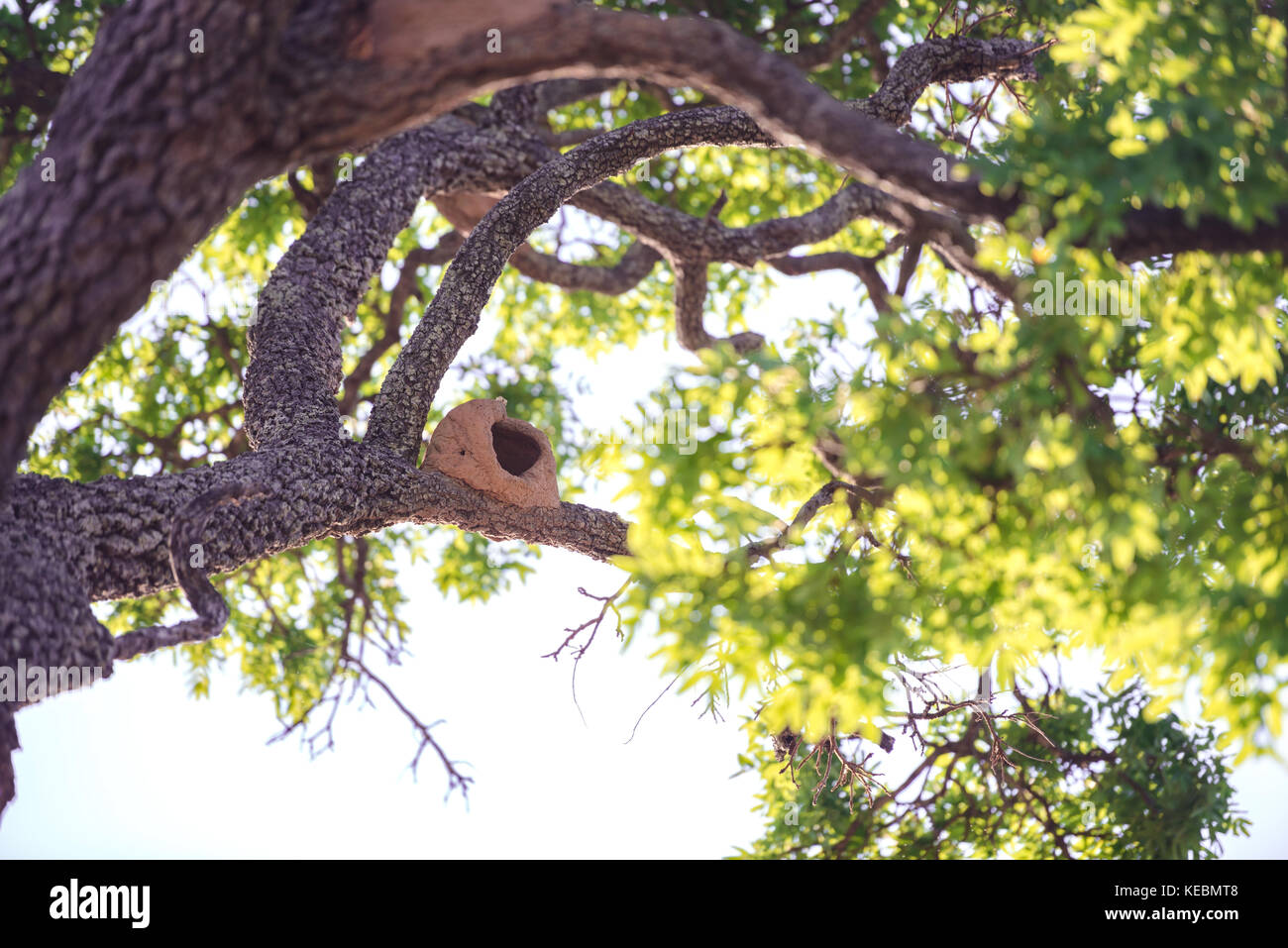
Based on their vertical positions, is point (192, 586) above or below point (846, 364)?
below

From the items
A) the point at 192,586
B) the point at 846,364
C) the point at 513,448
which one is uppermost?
the point at 513,448

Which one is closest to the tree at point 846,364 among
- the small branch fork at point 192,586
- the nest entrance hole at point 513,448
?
the small branch fork at point 192,586

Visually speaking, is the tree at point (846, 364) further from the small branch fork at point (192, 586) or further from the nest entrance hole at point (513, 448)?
the nest entrance hole at point (513, 448)

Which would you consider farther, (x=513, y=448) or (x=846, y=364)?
(x=513, y=448)

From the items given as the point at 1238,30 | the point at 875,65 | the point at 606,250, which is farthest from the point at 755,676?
the point at 606,250

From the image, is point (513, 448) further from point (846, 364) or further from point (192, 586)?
point (846, 364)

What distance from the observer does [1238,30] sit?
2.62m

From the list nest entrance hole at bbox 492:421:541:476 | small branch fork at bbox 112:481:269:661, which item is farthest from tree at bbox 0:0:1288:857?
nest entrance hole at bbox 492:421:541:476

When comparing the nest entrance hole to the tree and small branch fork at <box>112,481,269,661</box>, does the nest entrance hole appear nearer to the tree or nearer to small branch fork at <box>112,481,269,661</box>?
the tree

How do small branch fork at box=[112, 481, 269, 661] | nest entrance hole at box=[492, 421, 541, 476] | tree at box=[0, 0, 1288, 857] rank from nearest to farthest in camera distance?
tree at box=[0, 0, 1288, 857] < small branch fork at box=[112, 481, 269, 661] < nest entrance hole at box=[492, 421, 541, 476]

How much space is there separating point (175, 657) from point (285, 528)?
4.28 metres

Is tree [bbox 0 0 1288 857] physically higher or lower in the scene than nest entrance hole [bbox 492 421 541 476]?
lower

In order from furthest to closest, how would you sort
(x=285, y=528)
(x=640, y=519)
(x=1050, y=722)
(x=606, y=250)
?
1. (x=606, y=250)
2. (x=1050, y=722)
3. (x=285, y=528)
4. (x=640, y=519)
